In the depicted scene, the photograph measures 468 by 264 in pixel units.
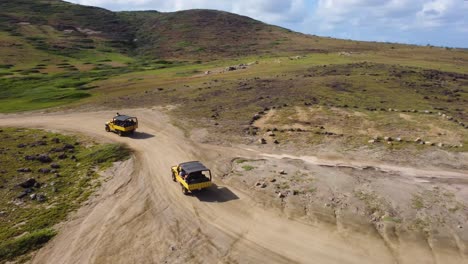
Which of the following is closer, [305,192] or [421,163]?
[305,192]

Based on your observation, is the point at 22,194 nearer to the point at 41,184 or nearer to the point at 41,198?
the point at 41,198

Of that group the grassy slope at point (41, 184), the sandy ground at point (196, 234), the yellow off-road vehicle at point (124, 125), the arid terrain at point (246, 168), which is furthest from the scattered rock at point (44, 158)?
the yellow off-road vehicle at point (124, 125)

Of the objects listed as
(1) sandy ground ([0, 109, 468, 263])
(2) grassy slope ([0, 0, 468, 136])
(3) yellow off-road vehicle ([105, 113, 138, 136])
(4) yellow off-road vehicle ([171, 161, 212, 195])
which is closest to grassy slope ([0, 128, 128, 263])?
(1) sandy ground ([0, 109, 468, 263])

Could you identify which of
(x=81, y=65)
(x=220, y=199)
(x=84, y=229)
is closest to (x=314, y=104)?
(x=220, y=199)

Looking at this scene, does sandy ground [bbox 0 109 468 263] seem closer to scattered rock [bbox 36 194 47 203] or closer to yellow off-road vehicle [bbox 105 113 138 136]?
scattered rock [bbox 36 194 47 203]

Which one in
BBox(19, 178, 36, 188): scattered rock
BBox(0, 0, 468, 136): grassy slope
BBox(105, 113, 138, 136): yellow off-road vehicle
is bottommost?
BBox(19, 178, 36, 188): scattered rock

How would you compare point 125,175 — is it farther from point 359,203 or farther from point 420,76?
point 420,76
